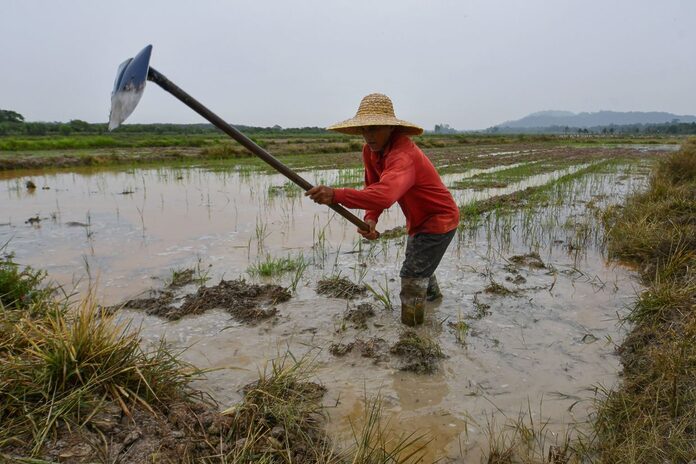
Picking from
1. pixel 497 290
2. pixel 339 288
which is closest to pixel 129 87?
pixel 339 288

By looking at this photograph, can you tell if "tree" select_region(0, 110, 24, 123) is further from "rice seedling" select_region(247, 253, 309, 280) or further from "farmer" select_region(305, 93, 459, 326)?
"farmer" select_region(305, 93, 459, 326)

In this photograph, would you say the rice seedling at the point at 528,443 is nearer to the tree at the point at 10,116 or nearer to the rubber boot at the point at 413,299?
the rubber boot at the point at 413,299

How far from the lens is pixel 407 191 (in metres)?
2.87

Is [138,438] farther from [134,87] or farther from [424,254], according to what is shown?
Result: [424,254]

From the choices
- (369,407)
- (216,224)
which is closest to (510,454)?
(369,407)

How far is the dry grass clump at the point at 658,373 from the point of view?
5.31ft

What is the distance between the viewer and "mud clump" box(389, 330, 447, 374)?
248 centimetres

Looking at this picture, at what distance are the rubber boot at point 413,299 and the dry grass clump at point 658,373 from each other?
121cm

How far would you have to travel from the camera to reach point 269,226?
593cm

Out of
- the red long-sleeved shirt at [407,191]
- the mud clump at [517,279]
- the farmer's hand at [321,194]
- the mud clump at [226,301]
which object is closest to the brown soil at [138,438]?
the farmer's hand at [321,194]

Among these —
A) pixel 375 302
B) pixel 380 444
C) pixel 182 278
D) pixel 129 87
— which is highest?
pixel 129 87

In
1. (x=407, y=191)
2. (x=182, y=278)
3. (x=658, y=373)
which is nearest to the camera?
(x=658, y=373)

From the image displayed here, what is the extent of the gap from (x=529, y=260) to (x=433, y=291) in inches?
63.0

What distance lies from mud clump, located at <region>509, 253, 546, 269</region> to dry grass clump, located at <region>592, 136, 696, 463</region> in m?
0.88
